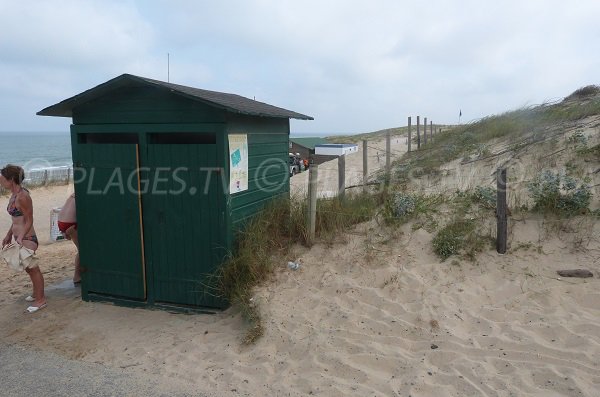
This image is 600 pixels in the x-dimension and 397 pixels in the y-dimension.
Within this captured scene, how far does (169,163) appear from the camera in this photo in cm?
557

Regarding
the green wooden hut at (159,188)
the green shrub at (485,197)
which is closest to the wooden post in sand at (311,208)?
the green wooden hut at (159,188)

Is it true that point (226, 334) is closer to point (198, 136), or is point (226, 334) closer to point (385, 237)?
point (385, 237)

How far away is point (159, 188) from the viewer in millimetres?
5648

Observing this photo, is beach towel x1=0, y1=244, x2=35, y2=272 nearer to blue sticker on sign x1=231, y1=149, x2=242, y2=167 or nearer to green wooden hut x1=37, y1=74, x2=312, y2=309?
green wooden hut x1=37, y1=74, x2=312, y2=309

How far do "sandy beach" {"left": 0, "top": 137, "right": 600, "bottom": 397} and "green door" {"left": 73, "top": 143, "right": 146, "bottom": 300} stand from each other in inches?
13.7

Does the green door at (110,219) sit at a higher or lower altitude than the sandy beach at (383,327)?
higher

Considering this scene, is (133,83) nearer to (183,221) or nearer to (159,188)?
(159,188)

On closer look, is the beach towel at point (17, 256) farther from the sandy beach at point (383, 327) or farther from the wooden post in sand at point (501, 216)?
the wooden post in sand at point (501, 216)

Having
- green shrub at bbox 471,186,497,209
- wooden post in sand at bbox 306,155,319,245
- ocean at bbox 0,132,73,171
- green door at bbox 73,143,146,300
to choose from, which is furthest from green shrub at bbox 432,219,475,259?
ocean at bbox 0,132,73,171

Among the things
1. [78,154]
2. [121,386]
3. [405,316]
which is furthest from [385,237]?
[78,154]

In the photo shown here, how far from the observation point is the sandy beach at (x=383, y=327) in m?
3.77

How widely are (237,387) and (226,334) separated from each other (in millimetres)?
1022

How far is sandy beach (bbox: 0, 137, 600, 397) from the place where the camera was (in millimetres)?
3768

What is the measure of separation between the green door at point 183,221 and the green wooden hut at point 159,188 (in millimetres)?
12
